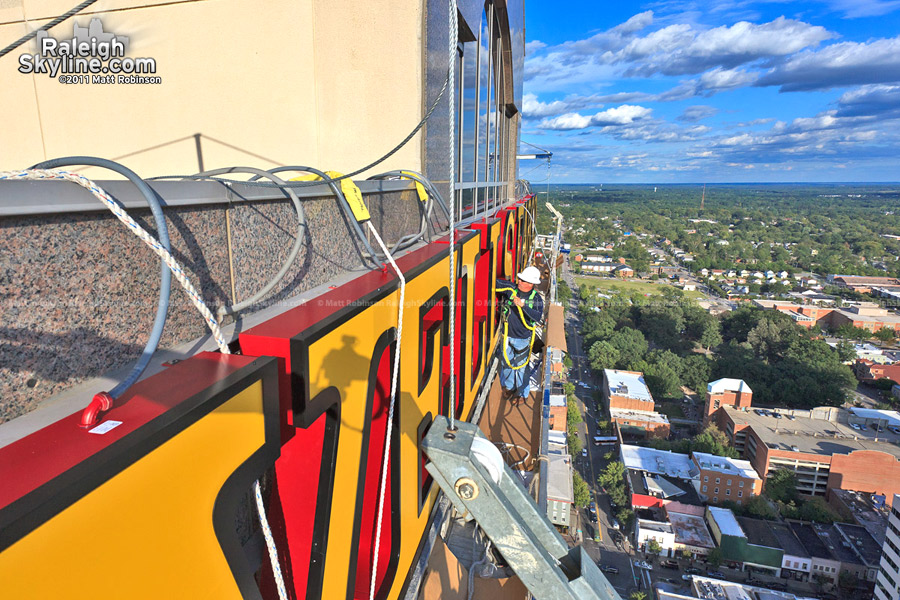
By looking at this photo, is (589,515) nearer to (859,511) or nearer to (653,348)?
(859,511)

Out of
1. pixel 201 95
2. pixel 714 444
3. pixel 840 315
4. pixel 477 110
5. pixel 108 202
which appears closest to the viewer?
pixel 108 202

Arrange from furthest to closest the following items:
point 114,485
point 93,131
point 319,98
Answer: point 93,131 < point 319,98 < point 114,485

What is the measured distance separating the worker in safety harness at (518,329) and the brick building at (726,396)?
137 ft

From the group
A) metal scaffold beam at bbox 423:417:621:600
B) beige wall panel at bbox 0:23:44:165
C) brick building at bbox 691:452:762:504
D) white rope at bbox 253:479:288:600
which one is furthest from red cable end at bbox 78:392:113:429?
brick building at bbox 691:452:762:504

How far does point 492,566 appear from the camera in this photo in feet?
13.9

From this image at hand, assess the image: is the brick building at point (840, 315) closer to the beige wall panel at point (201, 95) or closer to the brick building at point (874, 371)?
the brick building at point (874, 371)

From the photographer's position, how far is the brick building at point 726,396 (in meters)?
42.5

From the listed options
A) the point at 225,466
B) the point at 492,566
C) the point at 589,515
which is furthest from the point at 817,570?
the point at 225,466

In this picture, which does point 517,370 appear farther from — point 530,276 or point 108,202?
point 108,202

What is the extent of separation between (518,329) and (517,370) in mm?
682

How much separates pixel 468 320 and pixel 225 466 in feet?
11.5

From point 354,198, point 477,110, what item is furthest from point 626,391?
point 354,198

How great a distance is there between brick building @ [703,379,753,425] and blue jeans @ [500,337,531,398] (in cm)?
4175

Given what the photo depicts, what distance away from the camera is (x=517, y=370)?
24.5ft
